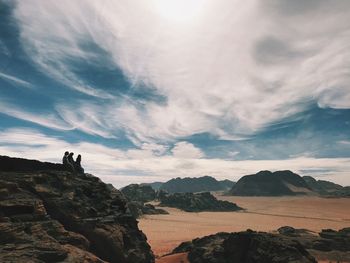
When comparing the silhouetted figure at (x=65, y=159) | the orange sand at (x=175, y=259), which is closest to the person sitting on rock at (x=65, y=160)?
the silhouetted figure at (x=65, y=159)

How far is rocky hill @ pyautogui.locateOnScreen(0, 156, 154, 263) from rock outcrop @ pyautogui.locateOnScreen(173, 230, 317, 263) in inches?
223

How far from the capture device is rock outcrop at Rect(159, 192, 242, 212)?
344 feet

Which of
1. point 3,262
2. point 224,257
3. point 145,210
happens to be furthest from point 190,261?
point 145,210

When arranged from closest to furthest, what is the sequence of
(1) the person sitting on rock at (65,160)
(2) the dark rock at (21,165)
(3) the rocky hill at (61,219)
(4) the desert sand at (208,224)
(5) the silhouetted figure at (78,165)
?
1. (3) the rocky hill at (61,219)
2. (2) the dark rock at (21,165)
3. (1) the person sitting on rock at (65,160)
4. (5) the silhouetted figure at (78,165)
5. (4) the desert sand at (208,224)

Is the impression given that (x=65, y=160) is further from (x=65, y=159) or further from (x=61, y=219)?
(x=61, y=219)

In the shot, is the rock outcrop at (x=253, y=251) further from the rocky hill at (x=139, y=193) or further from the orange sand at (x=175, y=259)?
the rocky hill at (x=139, y=193)

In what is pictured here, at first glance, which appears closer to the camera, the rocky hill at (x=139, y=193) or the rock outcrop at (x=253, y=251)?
the rock outcrop at (x=253, y=251)

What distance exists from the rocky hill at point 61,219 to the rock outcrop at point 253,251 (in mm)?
5661

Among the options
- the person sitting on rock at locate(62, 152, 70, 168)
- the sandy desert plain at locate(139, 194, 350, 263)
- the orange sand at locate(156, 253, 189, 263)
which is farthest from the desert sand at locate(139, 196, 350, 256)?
the person sitting on rock at locate(62, 152, 70, 168)

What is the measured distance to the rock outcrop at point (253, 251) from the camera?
18500 millimetres

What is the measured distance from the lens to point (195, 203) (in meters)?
107

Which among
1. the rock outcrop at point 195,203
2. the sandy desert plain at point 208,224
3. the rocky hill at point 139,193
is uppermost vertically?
the rocky hill at point 139,193

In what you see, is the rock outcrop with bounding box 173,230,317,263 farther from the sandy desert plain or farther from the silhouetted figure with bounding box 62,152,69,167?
the silhouetted figure with bounding box 62,152,69,167

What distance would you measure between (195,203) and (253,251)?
88.7m
